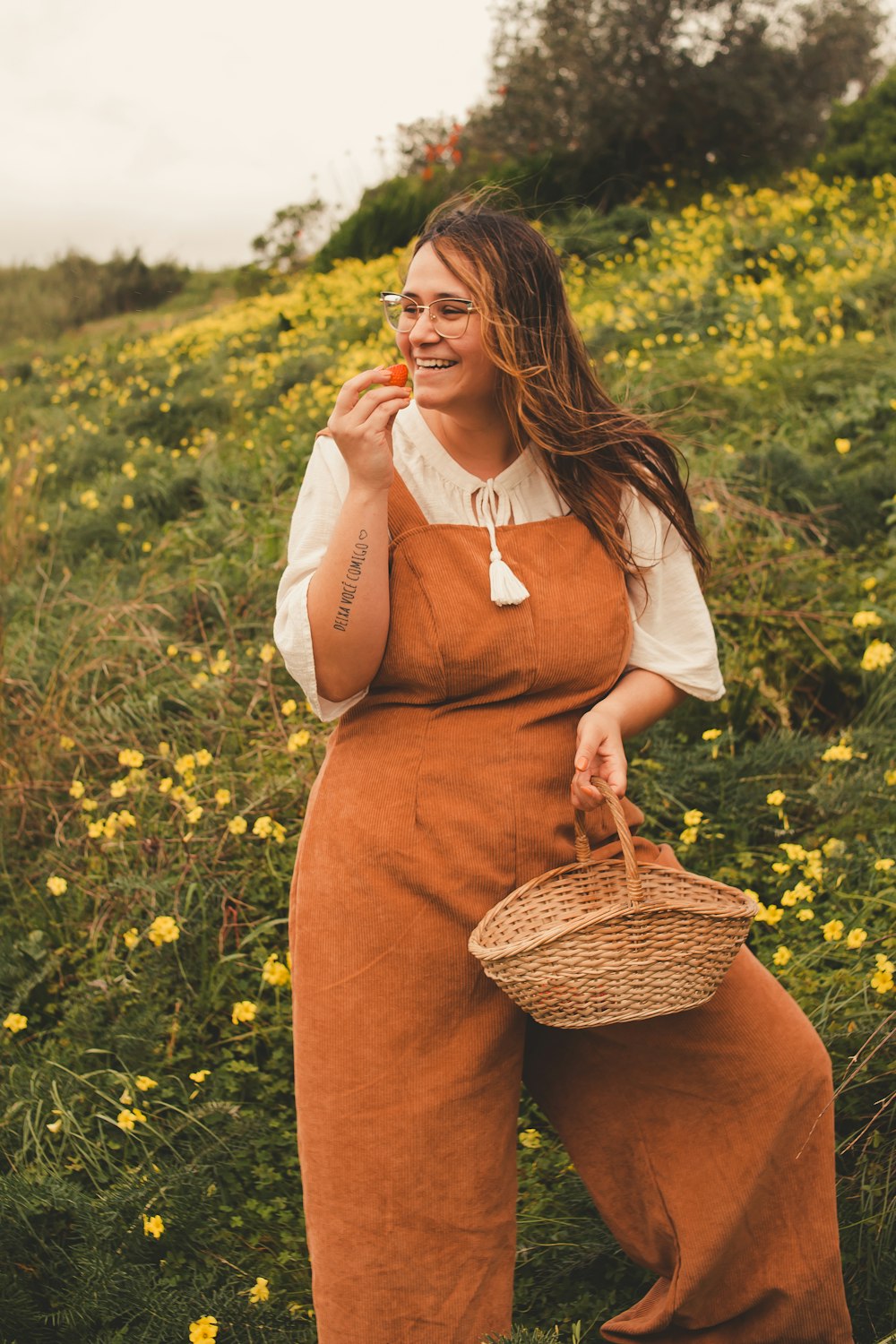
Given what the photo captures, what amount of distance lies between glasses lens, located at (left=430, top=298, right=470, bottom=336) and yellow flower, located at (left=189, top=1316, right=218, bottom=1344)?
1.88 m

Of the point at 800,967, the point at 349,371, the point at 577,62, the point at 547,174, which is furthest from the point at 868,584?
the point at 577,62

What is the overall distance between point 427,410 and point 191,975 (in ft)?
6.11

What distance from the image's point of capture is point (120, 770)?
3949mm

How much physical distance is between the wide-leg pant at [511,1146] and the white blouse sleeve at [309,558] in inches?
15.8

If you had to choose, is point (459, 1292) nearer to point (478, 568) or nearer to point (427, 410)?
point (478, 568)

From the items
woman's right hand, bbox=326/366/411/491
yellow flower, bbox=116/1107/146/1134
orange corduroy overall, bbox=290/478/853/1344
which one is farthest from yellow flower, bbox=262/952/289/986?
woman's right hand, bbox=326/366/411/491

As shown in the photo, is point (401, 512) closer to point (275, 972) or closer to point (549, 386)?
point (549, 386)

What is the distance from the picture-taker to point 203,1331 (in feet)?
7.38

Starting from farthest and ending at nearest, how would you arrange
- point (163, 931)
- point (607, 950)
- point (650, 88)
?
1. point (650, 88)
2. point (163, 931)
3. point (607, 950)

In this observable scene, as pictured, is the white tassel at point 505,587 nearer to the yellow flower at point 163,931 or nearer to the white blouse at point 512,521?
the white blouse at point 512,521

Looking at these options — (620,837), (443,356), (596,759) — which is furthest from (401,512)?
(620,837)

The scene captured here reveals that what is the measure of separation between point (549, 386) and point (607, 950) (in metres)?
0.98

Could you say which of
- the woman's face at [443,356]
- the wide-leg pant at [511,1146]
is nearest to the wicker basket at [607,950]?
the wide-leg pant at [511,1146]

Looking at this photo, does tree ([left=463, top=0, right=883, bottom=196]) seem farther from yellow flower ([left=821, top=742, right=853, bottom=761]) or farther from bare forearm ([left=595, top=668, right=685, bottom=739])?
bare forearm ([left=595, top=668, right=685, bottom=739])
